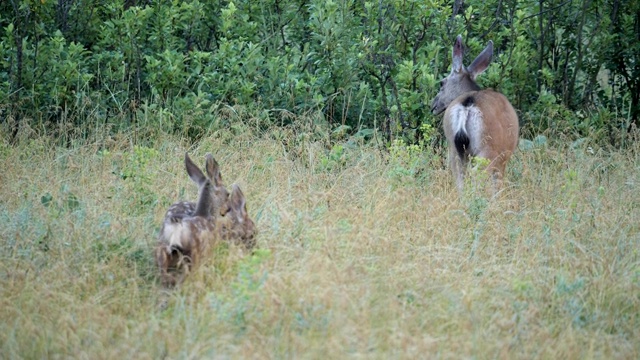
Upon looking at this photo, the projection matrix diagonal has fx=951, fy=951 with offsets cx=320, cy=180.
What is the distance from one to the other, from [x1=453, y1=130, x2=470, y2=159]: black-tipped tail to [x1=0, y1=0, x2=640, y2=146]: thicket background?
1134mm

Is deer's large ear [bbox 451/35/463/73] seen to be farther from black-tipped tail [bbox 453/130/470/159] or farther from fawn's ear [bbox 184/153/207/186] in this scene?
fawn's ear [bbox 184/153/207/186]

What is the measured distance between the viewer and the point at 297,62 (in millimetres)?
9758

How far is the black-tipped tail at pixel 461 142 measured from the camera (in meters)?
8.02

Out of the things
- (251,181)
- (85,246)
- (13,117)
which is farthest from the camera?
(13,117)

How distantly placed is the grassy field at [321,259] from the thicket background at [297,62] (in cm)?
88

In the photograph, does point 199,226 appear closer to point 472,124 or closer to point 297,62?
point 472,124

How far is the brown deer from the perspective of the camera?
5543mm

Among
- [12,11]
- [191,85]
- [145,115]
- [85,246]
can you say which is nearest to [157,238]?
[85,246]

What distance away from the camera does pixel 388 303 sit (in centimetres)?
525

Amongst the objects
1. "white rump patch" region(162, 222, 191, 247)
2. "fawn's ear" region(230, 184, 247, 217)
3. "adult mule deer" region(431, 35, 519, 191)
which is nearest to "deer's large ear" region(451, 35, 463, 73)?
"adult mule deer" region(431, 35, 519, 191)

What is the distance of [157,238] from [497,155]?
10.8 feet

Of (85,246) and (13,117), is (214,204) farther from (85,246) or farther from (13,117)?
(13,117)

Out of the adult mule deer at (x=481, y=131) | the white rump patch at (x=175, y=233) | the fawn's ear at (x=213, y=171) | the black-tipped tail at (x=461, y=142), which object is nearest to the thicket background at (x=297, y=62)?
the adult mule deer at (x=481, y=131)

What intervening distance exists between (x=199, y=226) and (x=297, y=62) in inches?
171
